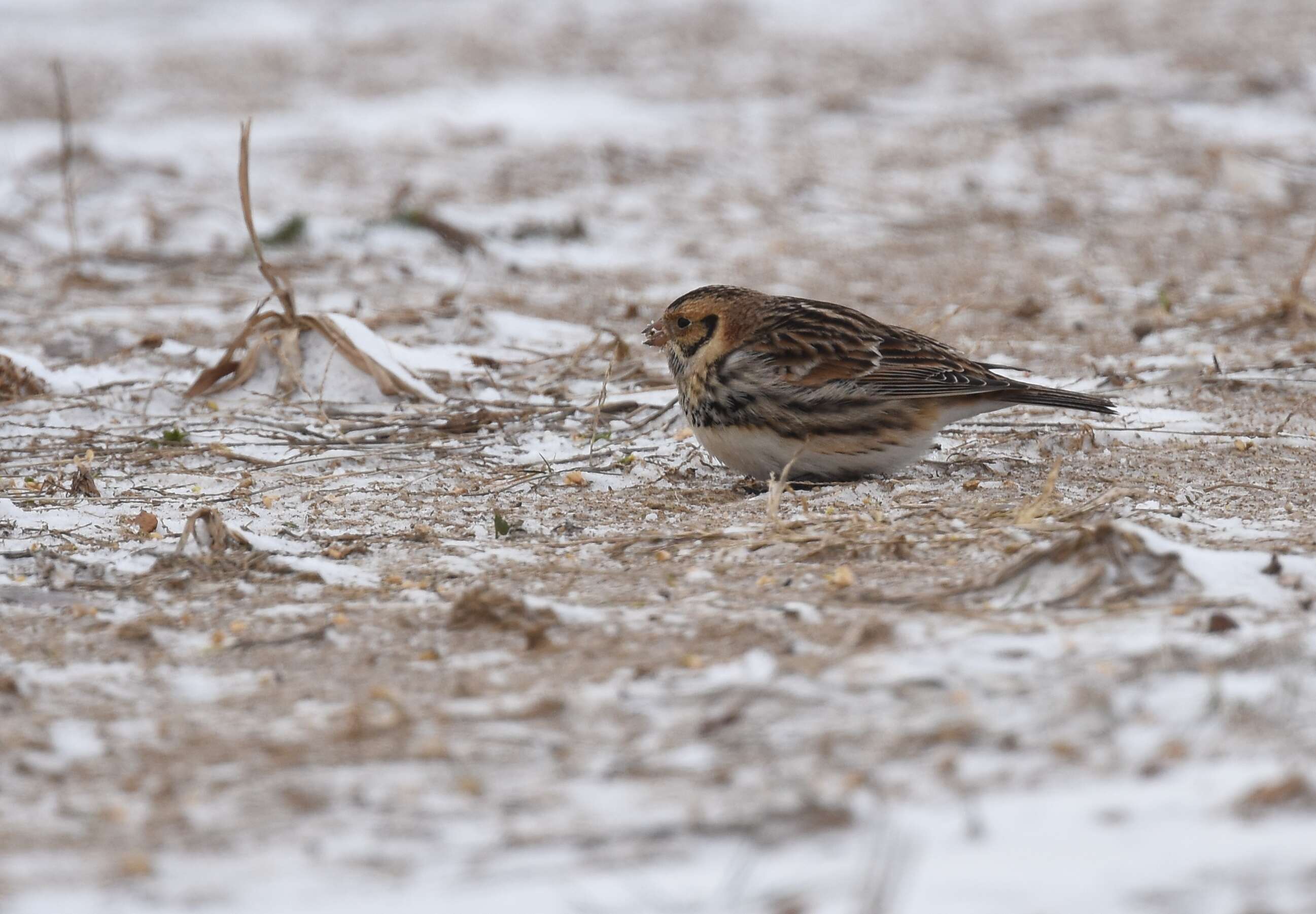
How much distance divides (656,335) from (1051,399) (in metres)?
1.27

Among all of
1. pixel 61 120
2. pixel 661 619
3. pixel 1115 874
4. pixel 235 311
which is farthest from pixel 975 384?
pixel 61 120

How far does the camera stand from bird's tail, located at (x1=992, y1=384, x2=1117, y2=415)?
4652 millimetres

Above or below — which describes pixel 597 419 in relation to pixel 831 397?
below

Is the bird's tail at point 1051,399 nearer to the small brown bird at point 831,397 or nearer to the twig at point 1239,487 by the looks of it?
the small brown bird at point 831,397

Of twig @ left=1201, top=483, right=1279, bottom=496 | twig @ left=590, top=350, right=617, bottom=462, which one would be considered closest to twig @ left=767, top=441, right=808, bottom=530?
twig @ left=590, top=350, right=617, bottom=462

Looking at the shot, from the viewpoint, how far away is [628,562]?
12.9 feet

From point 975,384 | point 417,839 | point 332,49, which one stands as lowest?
point 417,839

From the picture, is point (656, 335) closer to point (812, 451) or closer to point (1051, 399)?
point (812, 451)

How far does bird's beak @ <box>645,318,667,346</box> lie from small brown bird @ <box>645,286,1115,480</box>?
0.21 metres

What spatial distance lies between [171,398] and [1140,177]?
7.35 m

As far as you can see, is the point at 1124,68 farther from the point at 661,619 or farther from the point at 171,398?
the point at 661,619

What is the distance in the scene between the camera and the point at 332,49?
51.8 feet

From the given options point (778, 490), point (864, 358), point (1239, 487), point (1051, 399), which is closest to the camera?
point (778, 490)

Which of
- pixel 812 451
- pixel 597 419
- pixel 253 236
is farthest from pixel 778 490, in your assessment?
pixel 253 236
